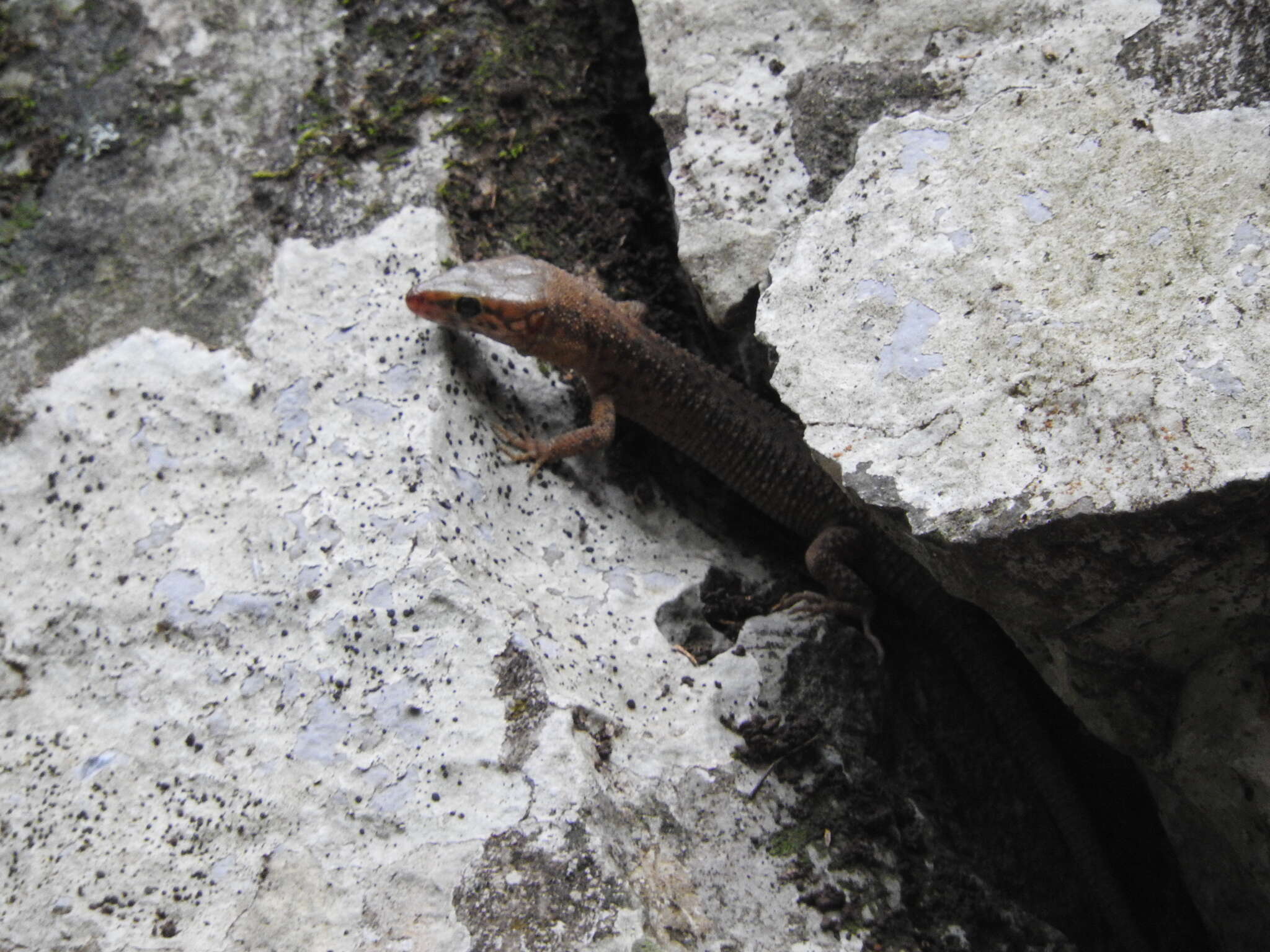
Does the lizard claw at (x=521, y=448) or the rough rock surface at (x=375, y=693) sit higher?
the lizard claw at (x=521, y=448)

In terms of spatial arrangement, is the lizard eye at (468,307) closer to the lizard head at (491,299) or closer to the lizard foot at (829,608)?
the lizard head at (491,299)

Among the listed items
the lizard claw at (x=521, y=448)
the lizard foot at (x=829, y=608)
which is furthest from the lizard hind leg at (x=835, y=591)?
the lizard claw at (x=521, y=448)

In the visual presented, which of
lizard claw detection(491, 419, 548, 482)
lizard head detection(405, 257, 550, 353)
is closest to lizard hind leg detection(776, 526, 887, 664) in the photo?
lizard claw detection(491, 419, 548, 482)

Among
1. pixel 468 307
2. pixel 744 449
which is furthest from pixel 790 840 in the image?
pixel 468 307

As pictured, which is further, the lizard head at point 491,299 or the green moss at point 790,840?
the lizard head at point 491,299

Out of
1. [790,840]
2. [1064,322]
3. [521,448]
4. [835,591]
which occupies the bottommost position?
[790,840]

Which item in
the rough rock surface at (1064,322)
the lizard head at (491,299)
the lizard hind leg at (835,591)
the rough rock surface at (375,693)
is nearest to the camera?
the rough rock surface at (1064,322)

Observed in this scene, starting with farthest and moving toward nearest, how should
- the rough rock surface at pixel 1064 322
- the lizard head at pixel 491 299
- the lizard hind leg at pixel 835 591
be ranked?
1. the lizard hind leg at pixel 835 591
2. the lizard head at pixel 491 299
3. the rough rock surface at pixel 1064 322

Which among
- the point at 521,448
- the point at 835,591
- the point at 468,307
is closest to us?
the point at 468,307

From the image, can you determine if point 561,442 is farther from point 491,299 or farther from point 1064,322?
point 1064,322
